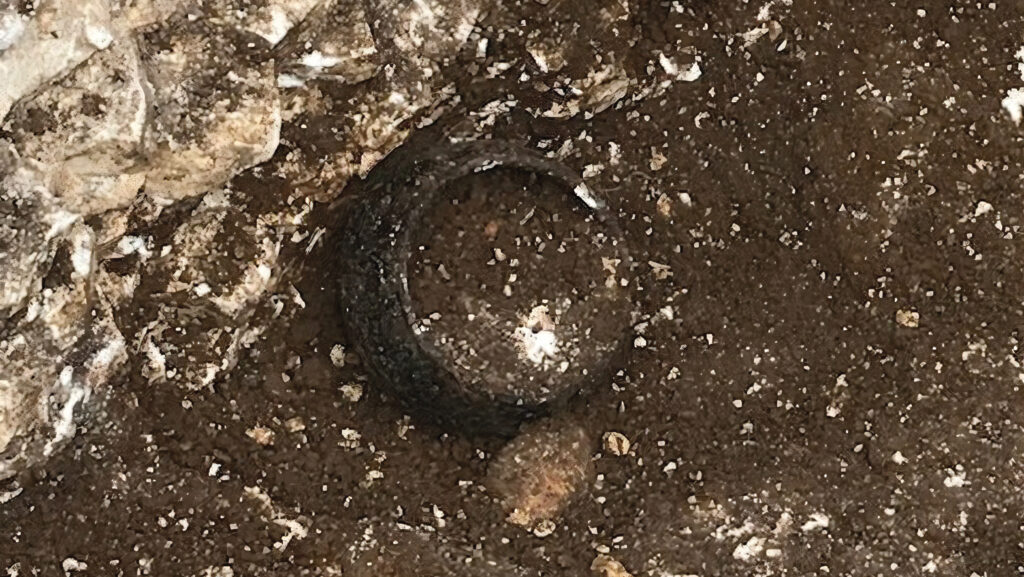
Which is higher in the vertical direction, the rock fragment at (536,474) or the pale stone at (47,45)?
the pale stone at (47,45)

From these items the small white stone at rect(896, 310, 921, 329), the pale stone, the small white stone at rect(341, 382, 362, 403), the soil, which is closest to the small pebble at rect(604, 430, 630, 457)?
the soil

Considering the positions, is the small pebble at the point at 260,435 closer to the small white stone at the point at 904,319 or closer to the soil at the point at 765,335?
the soil at the point at 765,335

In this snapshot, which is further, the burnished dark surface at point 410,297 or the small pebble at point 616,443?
the small pebble at point 616,443

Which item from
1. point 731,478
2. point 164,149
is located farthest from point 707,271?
point 164,149

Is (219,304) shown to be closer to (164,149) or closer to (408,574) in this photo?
(164,149)

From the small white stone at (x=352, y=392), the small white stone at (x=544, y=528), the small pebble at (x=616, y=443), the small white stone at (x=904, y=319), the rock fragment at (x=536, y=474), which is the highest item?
the small white stone at (x=904, y=319)

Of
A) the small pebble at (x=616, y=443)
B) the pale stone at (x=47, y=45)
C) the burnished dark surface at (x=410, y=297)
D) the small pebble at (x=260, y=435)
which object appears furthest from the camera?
the small pebble at (x=616, y=443)

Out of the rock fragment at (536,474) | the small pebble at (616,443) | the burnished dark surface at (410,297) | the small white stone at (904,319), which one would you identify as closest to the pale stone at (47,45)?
the burnished dark surface at (410,297)

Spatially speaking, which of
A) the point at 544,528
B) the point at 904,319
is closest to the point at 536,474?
the point at 544,528

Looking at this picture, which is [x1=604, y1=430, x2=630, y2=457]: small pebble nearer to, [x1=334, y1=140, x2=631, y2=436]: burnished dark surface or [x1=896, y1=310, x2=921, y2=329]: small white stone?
[x1=334, y1=140, x2=631, y2=436]: burnished dark surface
